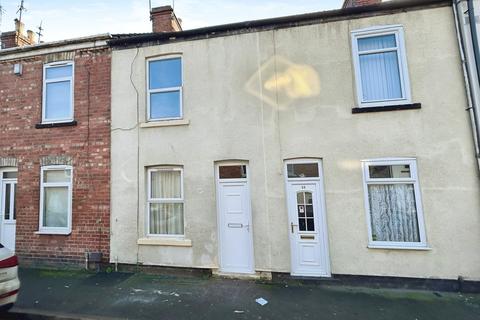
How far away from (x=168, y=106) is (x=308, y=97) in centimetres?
353

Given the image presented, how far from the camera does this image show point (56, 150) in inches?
293

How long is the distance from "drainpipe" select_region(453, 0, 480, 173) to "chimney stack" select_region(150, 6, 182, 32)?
273 inches

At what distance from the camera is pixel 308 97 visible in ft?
20.8

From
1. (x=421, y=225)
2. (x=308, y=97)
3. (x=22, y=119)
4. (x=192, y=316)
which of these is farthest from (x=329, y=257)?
(x=22, y=119)

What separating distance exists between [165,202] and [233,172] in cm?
192

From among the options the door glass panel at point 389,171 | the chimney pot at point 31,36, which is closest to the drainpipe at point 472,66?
the door glass panel at point 389,171

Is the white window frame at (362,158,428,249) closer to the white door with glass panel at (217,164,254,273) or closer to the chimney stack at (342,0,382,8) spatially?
the white door with glass panel at (217,164,254,273)

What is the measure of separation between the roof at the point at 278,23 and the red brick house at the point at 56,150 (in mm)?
1074

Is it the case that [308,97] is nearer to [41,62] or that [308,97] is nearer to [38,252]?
[41,62]

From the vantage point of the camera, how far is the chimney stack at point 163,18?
310 inches

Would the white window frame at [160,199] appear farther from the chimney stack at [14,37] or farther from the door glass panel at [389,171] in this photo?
the chimney stack at [14,37]

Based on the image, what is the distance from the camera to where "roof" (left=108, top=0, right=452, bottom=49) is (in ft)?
19.9

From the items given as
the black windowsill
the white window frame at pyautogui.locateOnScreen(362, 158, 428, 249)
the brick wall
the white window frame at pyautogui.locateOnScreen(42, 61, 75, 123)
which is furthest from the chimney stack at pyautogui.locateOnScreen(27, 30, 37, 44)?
the white window frame at pyautogui.locateOnScreen(362, 158, 428, 249)

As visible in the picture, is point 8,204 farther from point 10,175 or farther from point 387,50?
point 387,50
